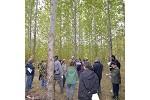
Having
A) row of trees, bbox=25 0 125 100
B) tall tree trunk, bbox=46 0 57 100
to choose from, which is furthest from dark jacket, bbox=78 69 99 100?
row of trees, bbox=25 0 125 100

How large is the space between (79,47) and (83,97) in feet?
60.2

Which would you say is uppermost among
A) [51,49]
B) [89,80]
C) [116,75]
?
[51,49]

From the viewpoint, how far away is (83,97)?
604 cm

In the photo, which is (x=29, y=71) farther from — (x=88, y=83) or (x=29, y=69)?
(x=88, y=83)

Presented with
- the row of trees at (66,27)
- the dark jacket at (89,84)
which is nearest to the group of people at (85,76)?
the dark jacket at (89,84)

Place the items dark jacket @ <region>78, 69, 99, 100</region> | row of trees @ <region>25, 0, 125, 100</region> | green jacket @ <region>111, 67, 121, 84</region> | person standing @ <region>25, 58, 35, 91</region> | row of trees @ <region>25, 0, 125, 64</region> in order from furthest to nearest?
row of trees @ <region>25, 0, 125, 64</region>
row of trees @ <region>25, 0, 125, 100</region>
person standing @ <region>25, 58, 35, 91</region>
green jacket @ <region>111, 67, 121, 84</region>
dark jacket @ <region>78, 69, 99, 100</region>

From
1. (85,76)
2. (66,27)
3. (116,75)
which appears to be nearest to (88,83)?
(85,76)

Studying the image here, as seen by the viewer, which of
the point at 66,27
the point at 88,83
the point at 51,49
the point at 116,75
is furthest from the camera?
the point at 66,27

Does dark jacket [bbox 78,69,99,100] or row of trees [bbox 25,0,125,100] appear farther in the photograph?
row of trees [bbox 25,0,125,100]

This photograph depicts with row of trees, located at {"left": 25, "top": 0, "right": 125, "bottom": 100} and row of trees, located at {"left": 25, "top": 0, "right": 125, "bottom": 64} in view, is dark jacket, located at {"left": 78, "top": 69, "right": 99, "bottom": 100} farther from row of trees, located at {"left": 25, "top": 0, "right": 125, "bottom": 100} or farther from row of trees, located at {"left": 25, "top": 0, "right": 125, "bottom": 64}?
row of trees, located at {"left": 25, "top": 0, "right": 125, "bottom": 64}

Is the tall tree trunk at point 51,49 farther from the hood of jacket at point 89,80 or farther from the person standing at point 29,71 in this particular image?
the hood of jacket at point 89,80

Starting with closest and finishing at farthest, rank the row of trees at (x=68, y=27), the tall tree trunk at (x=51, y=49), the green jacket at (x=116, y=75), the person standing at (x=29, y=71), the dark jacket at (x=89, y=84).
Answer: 1. the dark jacket at (x=89, y=84)
2. the tall tree trunk at (x=51, y=49)
3. the green jacket at (x=116, y=75)
4. the person standing at (x=29, y=71)
5. the row of trees at (x=68, y=27)

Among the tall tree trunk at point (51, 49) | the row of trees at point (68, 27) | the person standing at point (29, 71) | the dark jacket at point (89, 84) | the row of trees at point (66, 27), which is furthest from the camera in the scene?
the row of trees at point (66, 27)
